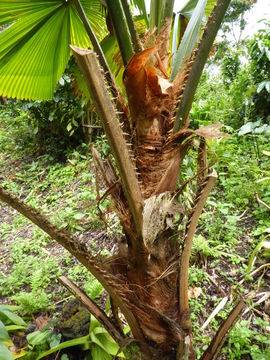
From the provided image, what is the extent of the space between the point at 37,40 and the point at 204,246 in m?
1.30

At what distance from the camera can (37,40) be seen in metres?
1.19

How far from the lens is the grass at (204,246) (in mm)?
1145

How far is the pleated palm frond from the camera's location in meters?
1.03

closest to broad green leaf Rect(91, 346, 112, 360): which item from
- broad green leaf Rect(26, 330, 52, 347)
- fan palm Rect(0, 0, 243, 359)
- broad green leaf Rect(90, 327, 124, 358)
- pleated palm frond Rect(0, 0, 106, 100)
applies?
broad green leaf Rect(90, 327, 124, 358)

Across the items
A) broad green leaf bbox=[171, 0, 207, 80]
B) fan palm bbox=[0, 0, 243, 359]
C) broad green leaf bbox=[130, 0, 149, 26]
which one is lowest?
fan palm bbox=[0, 0, 243, 359]

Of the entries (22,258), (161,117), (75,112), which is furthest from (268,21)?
(22,258)

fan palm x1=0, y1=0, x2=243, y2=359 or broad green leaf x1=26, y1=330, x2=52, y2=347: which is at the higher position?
fan palm x1=0, y1=0, x2=243, y2=359

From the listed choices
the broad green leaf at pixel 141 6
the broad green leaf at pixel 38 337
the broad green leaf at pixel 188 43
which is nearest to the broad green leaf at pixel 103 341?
the broad green leaf at pixel 38 337

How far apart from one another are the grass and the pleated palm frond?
515 mm

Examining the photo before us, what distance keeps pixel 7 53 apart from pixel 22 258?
4.59ft

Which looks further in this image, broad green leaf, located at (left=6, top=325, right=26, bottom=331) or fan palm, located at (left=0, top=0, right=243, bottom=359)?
broad green leaf, located at (left=6, top=325, right=26, bottom=331)

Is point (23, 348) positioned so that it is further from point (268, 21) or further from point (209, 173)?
point (268, 21)

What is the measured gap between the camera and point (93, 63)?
44 centimetres

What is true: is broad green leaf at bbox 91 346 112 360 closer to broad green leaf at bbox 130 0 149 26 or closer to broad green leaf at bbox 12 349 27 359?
broad green leaf at bbox 12 349 27 359
